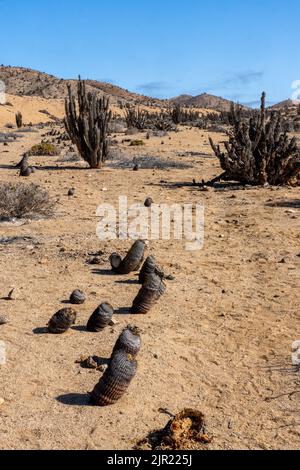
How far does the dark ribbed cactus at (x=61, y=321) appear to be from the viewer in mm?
4617

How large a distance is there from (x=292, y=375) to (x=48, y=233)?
190 inches

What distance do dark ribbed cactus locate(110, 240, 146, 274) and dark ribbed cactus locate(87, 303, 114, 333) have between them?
4.99 feet

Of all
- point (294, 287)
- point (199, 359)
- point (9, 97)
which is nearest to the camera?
point (199, 359)

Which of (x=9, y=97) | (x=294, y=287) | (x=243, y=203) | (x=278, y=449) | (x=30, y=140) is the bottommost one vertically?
(x=278, y=449)

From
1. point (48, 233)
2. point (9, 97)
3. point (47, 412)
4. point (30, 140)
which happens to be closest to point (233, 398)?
point (47, 412)

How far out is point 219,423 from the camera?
341cm

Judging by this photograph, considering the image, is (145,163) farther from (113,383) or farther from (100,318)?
(113,383)

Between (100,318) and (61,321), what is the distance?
0.34 metres

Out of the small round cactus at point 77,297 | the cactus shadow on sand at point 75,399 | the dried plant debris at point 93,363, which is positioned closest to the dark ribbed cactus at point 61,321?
the dried plant debris at point 93,363

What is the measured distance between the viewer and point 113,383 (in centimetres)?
356

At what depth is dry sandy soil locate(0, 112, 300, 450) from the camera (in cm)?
338

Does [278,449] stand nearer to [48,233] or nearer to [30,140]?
[48,233]
